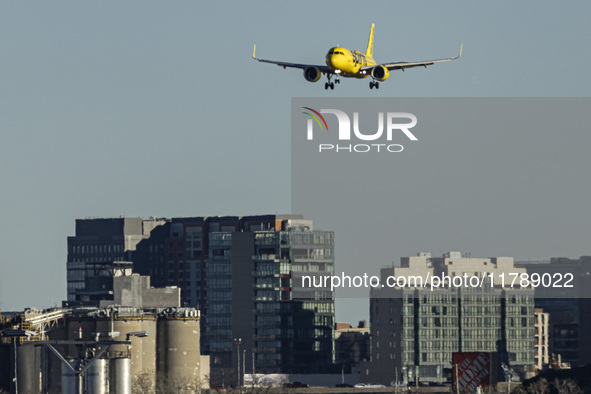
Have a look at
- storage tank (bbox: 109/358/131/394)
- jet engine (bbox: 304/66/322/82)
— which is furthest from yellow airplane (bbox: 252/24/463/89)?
storage tank (bbox: 109/358/131/394)

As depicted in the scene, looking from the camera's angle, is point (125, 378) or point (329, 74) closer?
point (125, 378)

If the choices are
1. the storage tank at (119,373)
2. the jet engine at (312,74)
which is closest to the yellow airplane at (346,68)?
the jet engine at (312,74)

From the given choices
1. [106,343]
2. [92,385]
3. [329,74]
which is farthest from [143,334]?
[329,74]

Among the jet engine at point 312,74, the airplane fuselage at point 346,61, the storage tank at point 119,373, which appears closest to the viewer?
the storage tank at point 119,373

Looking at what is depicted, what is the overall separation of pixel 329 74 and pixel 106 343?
78828 millimetres

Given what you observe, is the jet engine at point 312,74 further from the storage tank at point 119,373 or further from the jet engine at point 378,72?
the storage tank at point 119,373

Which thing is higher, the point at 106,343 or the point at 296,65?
the point at 296,65

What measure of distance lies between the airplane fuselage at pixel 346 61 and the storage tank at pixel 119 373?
51991 millimetres

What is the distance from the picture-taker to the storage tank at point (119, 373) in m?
142

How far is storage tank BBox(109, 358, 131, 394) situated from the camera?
141875mm

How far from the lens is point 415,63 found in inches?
7859

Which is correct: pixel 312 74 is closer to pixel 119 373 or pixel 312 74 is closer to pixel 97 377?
pixel 119 373

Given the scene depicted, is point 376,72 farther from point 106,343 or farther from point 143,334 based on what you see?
point 106,343

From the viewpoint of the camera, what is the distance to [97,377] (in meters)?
141
